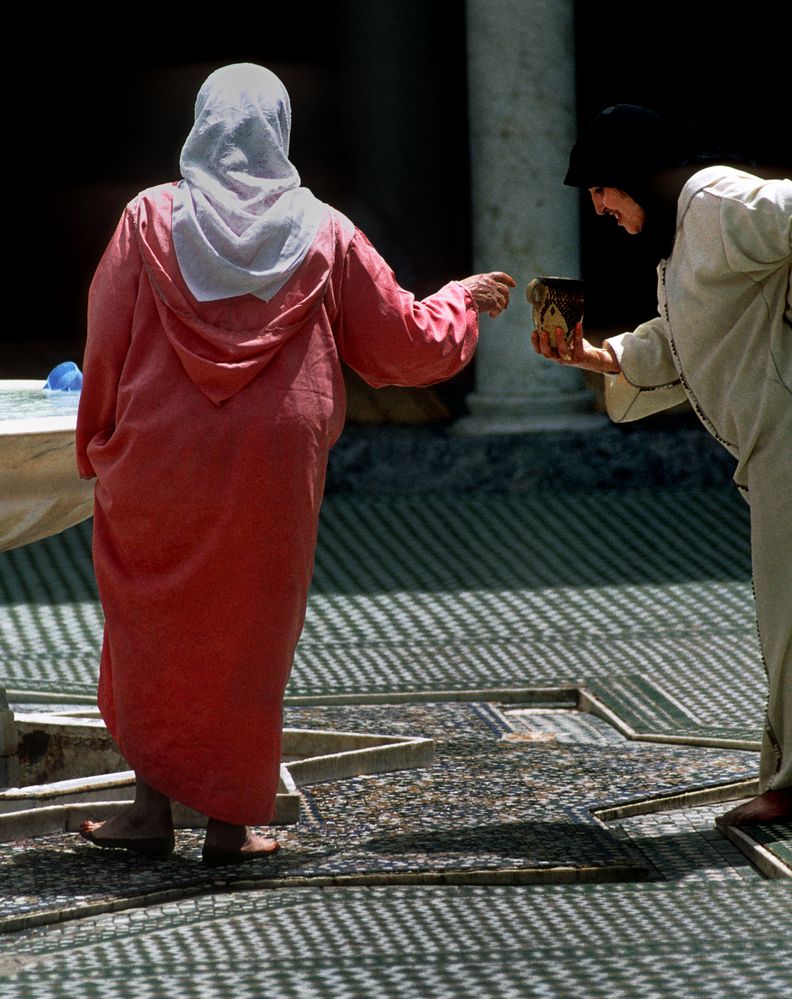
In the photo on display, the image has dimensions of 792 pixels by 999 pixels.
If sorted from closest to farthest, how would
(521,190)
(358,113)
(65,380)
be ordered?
1. (65,380)
2. (521,190)
3. (358,113)

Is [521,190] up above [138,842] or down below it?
above

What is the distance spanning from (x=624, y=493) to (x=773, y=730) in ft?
14.2

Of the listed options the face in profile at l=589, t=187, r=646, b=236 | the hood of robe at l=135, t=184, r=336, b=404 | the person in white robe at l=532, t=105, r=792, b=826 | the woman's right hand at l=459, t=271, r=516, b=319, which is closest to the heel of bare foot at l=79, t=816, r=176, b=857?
the hood of robe at l=135, t=184, r=336, b=404

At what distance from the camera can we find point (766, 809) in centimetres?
344

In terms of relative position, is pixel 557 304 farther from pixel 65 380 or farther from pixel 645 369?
pixel 65 380

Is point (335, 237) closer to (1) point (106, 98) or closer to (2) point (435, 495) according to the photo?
(2) point (435, 495)

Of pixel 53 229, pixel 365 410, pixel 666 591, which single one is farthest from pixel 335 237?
pixel 53 229

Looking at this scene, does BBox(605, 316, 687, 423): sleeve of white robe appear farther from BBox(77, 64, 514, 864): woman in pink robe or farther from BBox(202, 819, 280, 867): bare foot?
BBox(202, 819, 280, 867): bare foot

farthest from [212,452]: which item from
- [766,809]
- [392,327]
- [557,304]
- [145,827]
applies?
[766,809]

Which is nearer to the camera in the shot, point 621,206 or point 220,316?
point 220,316

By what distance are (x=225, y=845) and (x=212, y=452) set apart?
655mm

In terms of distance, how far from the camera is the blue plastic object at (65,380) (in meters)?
4.09

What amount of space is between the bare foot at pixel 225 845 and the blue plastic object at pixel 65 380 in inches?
45.6

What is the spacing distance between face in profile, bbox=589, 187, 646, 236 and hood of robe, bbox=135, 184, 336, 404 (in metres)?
0.57
